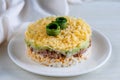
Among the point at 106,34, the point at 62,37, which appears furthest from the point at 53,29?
the point at 106,34

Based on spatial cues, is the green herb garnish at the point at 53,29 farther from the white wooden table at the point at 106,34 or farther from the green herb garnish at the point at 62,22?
the white wooden table at the point at 106,34

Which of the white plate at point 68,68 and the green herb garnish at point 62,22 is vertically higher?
the green herb garnish at point 62,22

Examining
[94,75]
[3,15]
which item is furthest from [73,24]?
[3,15]

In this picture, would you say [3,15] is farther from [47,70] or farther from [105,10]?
[105,10]

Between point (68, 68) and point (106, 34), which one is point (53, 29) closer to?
point (68, 68)

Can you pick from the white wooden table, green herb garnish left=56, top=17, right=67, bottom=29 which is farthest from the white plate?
green herb garnish left=56, top=17, right=67, bottom=29

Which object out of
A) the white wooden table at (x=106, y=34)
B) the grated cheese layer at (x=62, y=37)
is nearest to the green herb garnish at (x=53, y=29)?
the grated cheese layer at (x=62, y=37)
